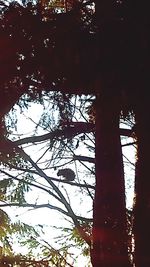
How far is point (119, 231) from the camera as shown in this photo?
13.3 feet

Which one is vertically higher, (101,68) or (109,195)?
(101,68)

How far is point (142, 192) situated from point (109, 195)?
325mm

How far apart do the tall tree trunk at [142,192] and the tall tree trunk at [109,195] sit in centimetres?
12

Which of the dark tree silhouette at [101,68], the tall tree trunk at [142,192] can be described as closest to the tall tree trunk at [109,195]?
the dark tree silhouette at [101,68]

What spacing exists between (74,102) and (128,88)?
2.97 feet

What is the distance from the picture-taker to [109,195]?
14.1 feet

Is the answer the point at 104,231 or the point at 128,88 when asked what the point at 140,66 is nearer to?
the point at 128,88

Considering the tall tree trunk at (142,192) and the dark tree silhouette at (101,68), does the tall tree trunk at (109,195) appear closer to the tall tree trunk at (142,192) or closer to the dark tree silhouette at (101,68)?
the dark tree silhouette at (101,68)

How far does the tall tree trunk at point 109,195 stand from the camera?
13.2 ft

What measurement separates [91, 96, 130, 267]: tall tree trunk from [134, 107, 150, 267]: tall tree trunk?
0.12 meters

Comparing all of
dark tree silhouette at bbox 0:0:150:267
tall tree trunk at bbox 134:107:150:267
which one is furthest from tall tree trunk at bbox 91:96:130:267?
tall tree trunk at bbox 134:107:150:267

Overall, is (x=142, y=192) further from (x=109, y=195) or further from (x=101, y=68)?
(x=101, y=68)

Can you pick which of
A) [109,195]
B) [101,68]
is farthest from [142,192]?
[101,68]

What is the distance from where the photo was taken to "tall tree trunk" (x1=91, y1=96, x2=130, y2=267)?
13.2 ft
